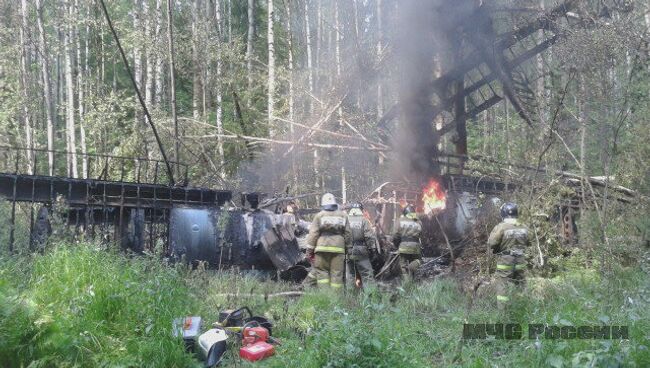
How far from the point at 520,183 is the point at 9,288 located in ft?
31.4

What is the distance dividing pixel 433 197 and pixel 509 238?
16.8 feet

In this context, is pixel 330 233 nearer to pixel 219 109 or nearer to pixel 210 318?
pixel 210 318

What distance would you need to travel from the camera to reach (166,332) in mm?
5203

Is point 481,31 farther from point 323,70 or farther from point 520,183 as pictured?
point 323,70

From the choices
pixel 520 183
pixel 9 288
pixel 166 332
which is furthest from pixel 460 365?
pixel 520 183

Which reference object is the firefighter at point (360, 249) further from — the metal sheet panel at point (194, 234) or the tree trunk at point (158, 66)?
the tree trunk at point (158, 66)

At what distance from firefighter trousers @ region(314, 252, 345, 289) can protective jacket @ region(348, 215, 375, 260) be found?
67 centimetres

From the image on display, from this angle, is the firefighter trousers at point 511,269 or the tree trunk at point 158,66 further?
the tree trunk at point 158,66

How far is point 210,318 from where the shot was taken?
21.1ft

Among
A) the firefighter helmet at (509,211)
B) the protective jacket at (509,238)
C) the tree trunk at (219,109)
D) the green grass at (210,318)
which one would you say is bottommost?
the green grass at (210,318)

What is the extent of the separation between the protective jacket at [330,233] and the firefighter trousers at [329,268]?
0.11 meters

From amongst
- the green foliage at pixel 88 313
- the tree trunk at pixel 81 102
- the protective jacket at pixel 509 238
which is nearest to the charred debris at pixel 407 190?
the protective jacket at pixel 509 238

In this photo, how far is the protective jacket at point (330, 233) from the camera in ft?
30.8

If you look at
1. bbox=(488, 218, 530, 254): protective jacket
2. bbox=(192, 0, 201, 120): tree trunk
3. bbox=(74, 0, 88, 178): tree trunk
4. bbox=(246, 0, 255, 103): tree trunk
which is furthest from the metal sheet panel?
bbox=(246, 0, 255, 103): tree trunk
